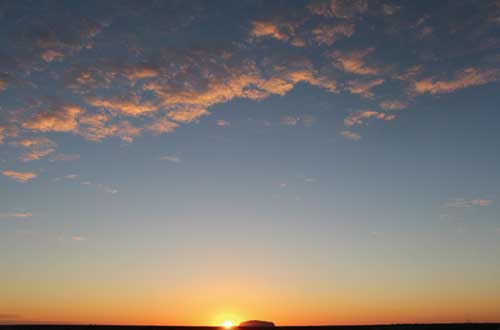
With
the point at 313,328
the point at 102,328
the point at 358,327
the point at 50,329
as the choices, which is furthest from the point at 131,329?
the point at 358,327

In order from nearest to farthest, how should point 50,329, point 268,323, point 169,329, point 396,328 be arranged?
point 50,329, point 396,328, point 169,329, point 268,323

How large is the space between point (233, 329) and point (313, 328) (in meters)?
11.5

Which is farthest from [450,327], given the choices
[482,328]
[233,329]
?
[233,329]

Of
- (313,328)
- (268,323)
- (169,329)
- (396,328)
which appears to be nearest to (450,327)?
(396,328)

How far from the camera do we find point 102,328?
189 ft

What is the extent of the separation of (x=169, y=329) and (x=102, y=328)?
959cm

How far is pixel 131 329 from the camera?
59219 mm

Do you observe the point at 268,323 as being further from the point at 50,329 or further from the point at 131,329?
the point at 50,329

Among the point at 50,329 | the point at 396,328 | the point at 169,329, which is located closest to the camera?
the point at 50,329

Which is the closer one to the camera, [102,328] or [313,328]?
[102,328]

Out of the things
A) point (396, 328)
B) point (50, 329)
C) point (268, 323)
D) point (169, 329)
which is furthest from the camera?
point (268, 323)

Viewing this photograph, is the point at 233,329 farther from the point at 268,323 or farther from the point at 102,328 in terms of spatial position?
the point at 268,323

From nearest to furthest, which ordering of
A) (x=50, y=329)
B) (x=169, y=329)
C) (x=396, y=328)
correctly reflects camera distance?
(x=50, y=329) < (x=396, y=328) < (x=169, y=329)

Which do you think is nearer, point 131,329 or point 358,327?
point 131,329
